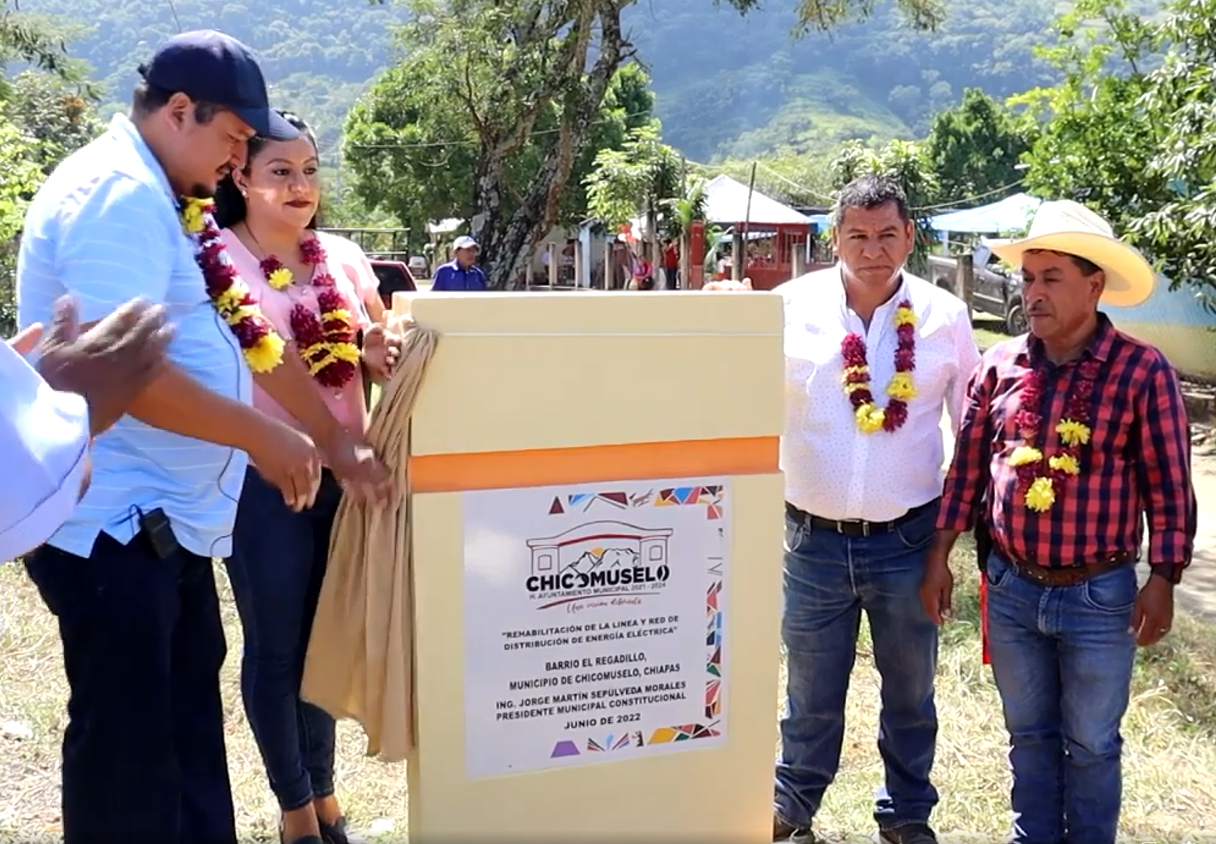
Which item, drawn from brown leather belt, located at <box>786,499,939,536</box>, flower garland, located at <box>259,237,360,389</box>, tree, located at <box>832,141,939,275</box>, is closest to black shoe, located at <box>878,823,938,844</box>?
brown leather belt, located at <box>786,499,939,536</box>

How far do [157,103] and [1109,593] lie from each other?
7.70 feet

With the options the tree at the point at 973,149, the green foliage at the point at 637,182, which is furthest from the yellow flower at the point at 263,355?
the tree at the point at 973,149

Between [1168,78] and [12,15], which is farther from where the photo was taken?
[12,15]

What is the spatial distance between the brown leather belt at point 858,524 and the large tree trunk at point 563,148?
9982 mm

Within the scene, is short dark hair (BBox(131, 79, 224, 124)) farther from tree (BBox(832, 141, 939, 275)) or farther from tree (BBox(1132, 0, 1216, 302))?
tree (BBox(832, 141, 939, 275))

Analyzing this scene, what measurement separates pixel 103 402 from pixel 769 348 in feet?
4.30

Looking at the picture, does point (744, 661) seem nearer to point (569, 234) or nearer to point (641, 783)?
point (641, 783)

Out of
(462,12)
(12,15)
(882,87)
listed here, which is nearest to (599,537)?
(462,12)

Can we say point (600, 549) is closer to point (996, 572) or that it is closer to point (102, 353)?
point (102, 353)

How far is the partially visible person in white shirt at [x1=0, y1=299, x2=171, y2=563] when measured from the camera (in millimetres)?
1197

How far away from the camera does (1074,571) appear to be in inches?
104

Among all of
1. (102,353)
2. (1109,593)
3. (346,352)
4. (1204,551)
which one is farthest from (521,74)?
(102,353)

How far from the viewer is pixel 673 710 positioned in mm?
2314

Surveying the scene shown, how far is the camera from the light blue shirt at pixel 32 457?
3.91 feet
